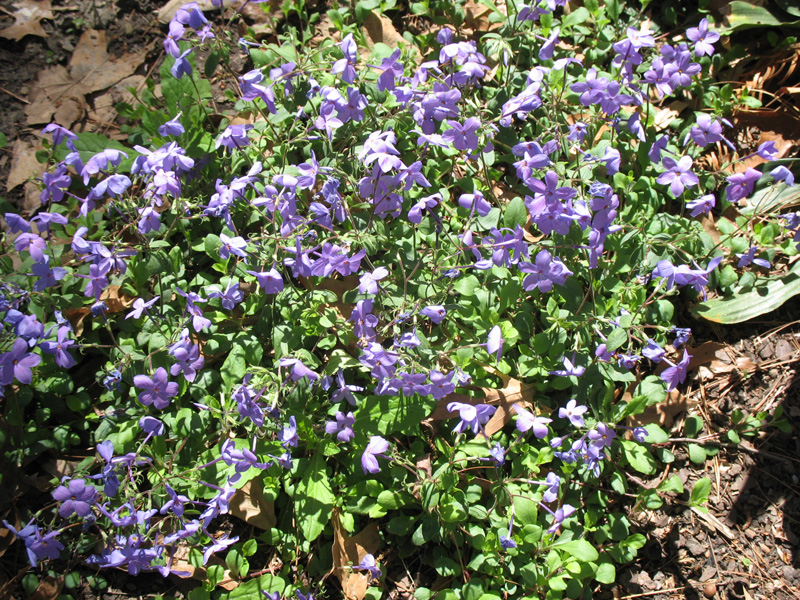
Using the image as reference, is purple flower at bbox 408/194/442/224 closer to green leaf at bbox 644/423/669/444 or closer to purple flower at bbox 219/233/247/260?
purple flower at bbox 219/233/247/260

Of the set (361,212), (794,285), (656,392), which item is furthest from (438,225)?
(794,285)

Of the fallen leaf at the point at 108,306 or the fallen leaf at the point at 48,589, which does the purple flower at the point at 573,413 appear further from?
the fallen leaf at the point at 48,589

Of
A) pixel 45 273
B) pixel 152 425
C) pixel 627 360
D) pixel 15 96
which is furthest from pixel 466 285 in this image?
pixel 15 96

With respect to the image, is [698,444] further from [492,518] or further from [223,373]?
[223,373]

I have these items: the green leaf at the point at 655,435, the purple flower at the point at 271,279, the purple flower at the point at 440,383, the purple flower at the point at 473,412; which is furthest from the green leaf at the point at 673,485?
the purple flower at the point at 271,279

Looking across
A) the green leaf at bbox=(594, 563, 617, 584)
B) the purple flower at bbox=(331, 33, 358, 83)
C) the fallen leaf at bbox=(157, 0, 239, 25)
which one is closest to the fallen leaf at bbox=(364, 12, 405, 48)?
the fallen leaf at bbox=(157, 0, 239, 25)
